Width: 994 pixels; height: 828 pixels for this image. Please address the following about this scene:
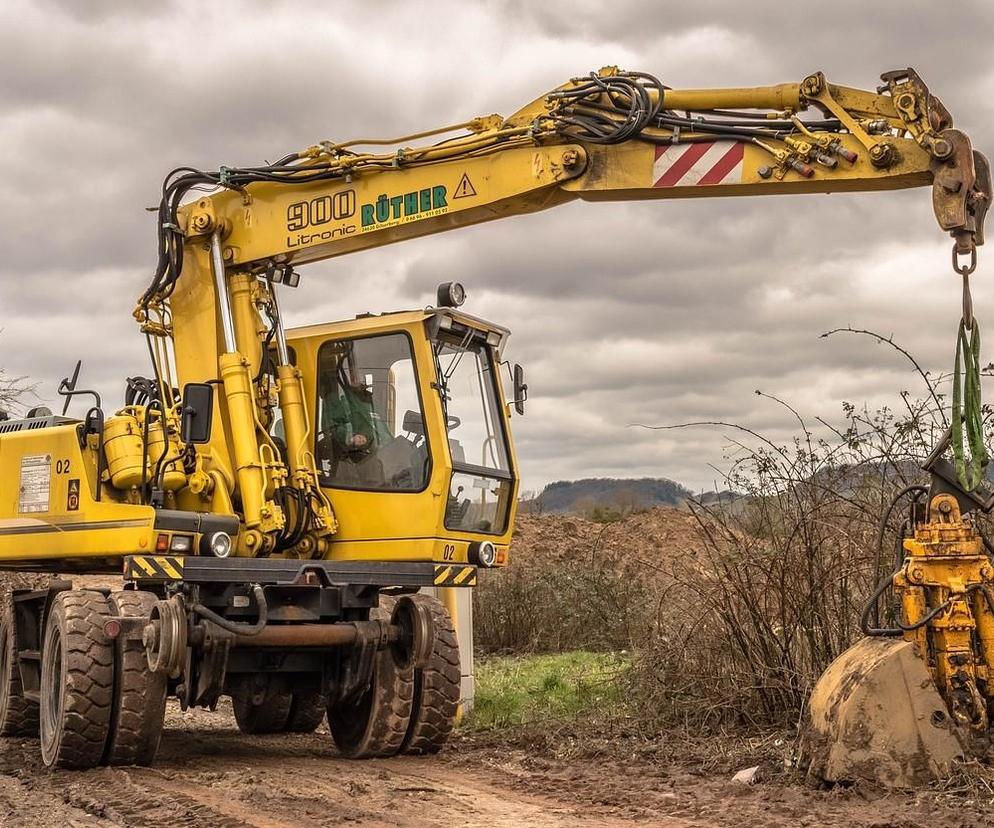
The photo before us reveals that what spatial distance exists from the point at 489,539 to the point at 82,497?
290 cm

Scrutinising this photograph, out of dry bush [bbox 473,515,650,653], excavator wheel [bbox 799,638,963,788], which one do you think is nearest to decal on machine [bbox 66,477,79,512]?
excavator wheel [bbox 799,638,963,788]

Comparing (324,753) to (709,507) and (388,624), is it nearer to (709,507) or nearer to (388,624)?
(388,624)

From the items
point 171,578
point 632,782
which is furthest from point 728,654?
point 171,578

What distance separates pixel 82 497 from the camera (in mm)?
9016

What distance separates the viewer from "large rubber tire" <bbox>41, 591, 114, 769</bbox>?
7961 millimetres

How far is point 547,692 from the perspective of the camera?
37.8ft

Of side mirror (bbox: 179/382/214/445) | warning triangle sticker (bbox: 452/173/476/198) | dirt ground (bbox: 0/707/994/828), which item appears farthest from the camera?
warning triangle sticker (bbox: 452/173/476/198)

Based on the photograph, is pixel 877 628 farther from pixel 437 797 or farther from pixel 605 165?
pixel 605 165

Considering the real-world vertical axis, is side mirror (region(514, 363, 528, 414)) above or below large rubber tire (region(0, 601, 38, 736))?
A: above

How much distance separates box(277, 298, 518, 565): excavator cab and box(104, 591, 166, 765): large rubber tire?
1730 millimetres

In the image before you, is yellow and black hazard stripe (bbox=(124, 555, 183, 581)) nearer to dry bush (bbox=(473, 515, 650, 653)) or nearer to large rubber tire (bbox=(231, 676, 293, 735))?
large rubber tire (bbox=(231, 676, 293, 735))

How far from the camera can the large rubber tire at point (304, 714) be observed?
11.0 metres

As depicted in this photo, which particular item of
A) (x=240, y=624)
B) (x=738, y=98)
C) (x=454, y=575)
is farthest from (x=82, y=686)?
(x=738, y=98)

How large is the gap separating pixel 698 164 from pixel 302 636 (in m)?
4.00
